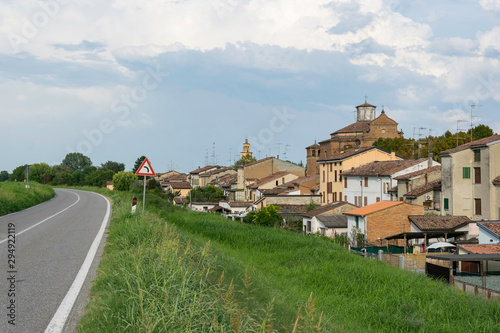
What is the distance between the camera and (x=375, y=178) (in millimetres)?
55188

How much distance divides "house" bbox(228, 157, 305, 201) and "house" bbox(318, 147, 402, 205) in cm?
2038

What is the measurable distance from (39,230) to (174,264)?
1026 cm

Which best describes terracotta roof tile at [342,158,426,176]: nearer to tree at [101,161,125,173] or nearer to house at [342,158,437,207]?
house at [342,158,437,207]

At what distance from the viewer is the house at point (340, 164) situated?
62812mm

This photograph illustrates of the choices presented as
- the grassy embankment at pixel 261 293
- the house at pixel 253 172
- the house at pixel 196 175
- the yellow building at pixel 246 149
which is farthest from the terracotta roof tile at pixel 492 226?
the yellow building at pixel 246 149

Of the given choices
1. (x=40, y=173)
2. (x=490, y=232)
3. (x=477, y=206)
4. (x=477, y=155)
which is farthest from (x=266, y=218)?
(x=40, y=173)

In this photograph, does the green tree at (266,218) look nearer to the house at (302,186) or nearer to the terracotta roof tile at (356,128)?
the house at (302,186)

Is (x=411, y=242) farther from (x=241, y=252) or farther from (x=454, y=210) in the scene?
(x=241, y=252)

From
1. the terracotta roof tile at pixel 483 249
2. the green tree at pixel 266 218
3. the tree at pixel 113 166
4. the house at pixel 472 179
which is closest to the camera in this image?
the terracotta roof tile at pixel 483 249

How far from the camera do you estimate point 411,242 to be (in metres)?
39.3

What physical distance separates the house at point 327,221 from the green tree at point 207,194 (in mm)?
40912

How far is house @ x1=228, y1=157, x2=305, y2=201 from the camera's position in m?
87.2

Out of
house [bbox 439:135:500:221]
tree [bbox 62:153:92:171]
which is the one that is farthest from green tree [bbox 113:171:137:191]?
tree [bbox 62:153:92:171]

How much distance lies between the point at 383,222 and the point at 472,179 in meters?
9.39
